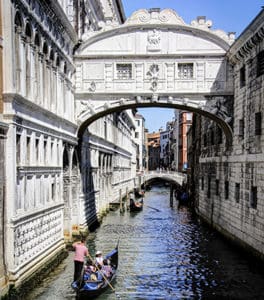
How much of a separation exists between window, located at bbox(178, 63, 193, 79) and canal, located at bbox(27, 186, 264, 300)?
554cm

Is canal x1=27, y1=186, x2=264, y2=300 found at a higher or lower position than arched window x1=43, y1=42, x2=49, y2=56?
lower

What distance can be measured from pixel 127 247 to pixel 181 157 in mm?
37577

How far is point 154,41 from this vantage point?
49.1 feet

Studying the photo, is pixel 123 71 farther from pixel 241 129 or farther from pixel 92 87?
pixel 241 129

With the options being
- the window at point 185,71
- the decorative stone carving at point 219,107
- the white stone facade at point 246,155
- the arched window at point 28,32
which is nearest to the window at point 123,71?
the window at point 185,71

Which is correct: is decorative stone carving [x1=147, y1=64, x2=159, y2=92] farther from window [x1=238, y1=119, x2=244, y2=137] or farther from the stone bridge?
the stone bridge

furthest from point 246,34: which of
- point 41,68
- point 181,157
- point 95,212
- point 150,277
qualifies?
point 181,157

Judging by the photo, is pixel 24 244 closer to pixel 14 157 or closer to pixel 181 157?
pixel 14 157

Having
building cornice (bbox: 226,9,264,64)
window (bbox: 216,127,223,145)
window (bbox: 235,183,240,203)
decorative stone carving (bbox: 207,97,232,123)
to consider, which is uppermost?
building cornice (bbox: 226,9,264,64)

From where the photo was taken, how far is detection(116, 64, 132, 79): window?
15240 millimetres

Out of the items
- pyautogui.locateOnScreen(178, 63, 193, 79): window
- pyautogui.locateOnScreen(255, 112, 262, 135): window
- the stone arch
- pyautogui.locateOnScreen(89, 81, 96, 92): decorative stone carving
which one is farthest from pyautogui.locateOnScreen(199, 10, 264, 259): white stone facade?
pyautogui.locateOnScreen(89, 81, 96, 92): decorative stone carving

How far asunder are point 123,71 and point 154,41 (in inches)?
53.7

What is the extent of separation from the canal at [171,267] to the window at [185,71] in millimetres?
5542

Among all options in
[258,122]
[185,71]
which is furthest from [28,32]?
[258,122]
